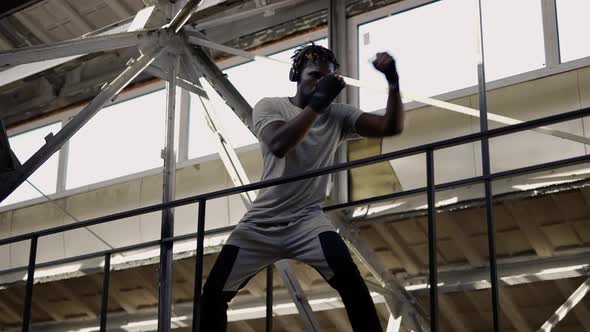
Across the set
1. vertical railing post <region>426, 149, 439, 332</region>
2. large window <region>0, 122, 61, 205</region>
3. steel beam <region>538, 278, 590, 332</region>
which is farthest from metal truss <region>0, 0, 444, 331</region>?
large window <region>0, 122, 61, 205</region>

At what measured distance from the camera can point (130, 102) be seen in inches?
449

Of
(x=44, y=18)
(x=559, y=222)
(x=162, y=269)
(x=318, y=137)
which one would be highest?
(x=44, y=18)

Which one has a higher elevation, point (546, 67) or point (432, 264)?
point (546, 67)

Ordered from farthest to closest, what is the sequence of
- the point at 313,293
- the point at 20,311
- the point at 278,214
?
1. the point at 20,311
2. the point at 313,293
3. the point at 278,214

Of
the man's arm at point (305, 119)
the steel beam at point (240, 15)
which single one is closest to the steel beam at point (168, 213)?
the steel beam at point (240, 15)

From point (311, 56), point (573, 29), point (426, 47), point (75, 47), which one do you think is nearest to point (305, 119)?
point (311, 56)

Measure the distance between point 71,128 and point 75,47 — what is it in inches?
23.8

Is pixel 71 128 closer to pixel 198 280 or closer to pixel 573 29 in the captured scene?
pixel 198 280

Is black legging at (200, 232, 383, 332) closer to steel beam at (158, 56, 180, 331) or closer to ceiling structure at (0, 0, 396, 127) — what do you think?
steel beam at (158, 56, 180, 331)

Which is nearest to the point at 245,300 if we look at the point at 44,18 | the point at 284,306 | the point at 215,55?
the point at 284,306

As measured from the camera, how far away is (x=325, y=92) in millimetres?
3701

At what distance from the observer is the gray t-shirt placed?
3863mm

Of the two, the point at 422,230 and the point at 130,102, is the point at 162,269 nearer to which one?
the point at 422,230

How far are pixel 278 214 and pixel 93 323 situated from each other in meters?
7.44
